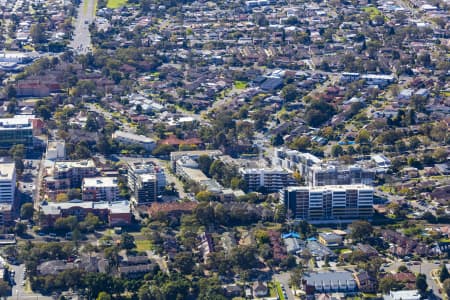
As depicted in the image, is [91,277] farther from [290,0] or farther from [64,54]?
[290,0]

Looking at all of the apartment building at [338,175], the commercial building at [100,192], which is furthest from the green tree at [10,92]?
the apartment building at [338,175]

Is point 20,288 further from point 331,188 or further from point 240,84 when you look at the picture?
point 240,84

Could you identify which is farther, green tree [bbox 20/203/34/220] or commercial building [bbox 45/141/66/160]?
commercial building [bbox 45/141/66/160]

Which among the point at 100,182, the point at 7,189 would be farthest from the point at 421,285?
the point at 7,189

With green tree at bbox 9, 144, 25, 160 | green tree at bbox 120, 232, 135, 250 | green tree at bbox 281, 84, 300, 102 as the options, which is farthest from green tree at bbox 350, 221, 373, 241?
green tree at bbox 281, 84, 300, 102

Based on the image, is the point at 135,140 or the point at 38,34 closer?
the point at 135,140

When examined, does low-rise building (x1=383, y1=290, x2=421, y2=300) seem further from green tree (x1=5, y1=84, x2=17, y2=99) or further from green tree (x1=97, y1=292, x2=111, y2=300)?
green tree (x1=5, y1=84, x2=17, y2=99)

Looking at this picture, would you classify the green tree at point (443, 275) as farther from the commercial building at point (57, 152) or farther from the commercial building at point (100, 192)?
the commercial building at point (57, 152)
